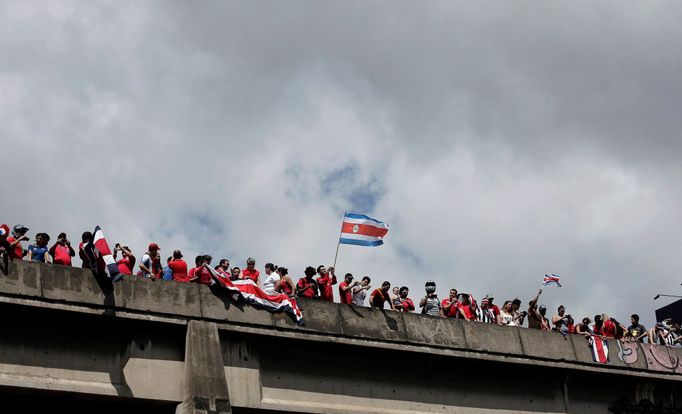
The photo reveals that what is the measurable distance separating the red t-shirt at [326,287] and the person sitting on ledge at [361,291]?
560mm

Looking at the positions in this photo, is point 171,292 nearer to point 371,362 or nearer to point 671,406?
point 371,362

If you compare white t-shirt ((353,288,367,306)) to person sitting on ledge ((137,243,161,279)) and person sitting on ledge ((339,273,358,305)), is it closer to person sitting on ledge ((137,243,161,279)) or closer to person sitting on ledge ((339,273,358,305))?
Result: person sitting on ledge ((339,273,358,305))

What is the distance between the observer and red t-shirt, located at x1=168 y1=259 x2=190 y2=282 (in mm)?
24484

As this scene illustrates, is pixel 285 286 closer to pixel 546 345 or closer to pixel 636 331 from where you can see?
pixel 546 345

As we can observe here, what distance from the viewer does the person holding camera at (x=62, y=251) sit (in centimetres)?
2306

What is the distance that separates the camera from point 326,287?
26484 millimetres

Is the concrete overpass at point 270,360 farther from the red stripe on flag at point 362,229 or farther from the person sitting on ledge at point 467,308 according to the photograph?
the red stripe on flag at point 362,229

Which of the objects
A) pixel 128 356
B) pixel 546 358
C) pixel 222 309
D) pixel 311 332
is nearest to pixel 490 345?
pixel 546 358

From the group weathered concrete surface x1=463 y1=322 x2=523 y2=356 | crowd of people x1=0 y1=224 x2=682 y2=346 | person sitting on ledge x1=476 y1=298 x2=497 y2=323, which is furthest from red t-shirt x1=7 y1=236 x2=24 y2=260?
person sitting on ledge x1=476 y1=298 x2=497 y2=323

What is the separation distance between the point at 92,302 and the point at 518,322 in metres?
12.0

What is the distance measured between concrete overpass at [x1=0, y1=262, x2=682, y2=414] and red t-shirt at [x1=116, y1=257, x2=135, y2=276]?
2.77 feet

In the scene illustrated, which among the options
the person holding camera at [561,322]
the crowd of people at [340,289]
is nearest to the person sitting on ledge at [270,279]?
the crowd of people at [340,289]

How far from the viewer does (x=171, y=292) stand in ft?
76.4

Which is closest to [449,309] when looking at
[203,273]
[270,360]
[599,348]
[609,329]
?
[599,348]
